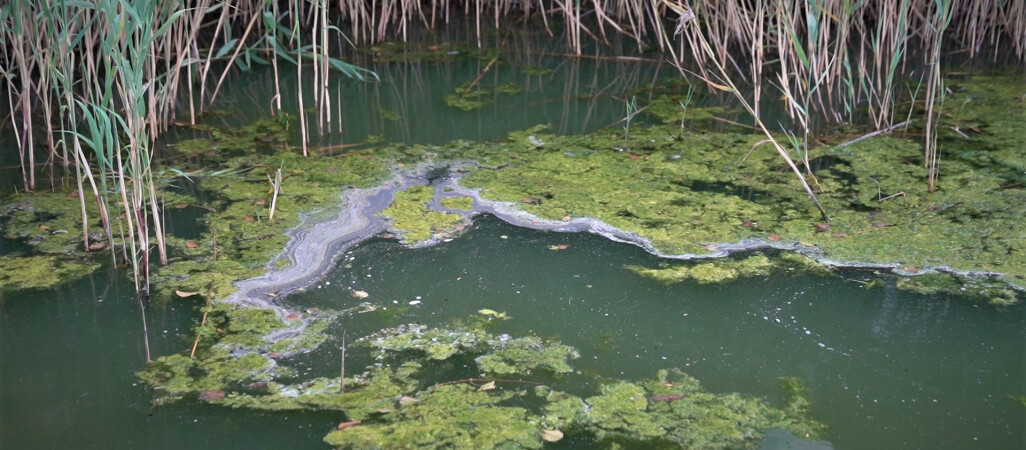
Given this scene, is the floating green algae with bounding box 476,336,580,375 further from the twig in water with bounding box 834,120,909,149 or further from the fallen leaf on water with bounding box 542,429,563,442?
the twig in water with bounding box 834,120,909,149

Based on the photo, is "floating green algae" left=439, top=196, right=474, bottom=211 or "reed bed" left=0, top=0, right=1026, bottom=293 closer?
"reed bed" left=0, top=0, right=1026, bottom=293

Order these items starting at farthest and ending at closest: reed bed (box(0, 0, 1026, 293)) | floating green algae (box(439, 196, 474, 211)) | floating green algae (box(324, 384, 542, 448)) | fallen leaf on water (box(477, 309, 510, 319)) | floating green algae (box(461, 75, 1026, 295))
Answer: floating green algae (box(439, 196, 474, 211))
floating green algae (box(461, 75, 1026, 295))
reed bed (box(0, 0, 1026, 293))
fallen leaf on water (box(477, 309, 510, 319))
floating green algae (box(324, 384, 542, 448))

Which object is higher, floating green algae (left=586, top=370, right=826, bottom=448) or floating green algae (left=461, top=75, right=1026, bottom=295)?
floating green algae (left=461, top=75, right=1026, bottom=295)

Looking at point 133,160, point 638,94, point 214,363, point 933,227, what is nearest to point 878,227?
point 933,227

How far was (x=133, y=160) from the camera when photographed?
2.13 meters

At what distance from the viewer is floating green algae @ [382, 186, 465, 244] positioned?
8.53 ft

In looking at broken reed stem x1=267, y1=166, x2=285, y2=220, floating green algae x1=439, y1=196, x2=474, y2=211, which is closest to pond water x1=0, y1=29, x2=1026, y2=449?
floating green algae x1=439, y1=196, x2=474, y2=211

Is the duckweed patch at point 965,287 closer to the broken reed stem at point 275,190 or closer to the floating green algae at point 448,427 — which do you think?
the floating green algae at point 448,427

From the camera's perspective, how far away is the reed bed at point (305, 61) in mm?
2279

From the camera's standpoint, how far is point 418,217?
8.85ft

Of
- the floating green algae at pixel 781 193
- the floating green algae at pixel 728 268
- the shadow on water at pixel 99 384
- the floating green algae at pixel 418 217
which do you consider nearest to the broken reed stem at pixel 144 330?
the shadow on water at pixel 99 384

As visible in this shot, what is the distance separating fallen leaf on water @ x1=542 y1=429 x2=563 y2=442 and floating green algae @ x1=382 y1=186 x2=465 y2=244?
936 mm

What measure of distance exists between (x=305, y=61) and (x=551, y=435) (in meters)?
3.09

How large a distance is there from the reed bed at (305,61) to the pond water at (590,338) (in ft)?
0.92
